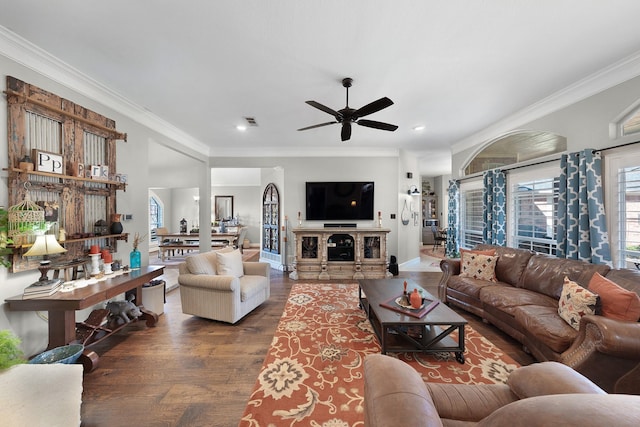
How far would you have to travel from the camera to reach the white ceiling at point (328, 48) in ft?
5.79

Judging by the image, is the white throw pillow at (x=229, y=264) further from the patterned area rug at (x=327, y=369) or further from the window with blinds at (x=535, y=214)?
the window with blinds at (x=535, y=214)

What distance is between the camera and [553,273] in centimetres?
273

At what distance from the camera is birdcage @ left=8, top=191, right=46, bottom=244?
6.54ft

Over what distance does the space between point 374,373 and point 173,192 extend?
10213 mm

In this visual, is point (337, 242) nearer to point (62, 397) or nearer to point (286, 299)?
point (286, 299)

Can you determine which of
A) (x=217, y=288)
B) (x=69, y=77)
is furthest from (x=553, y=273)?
(x=69, y=77)

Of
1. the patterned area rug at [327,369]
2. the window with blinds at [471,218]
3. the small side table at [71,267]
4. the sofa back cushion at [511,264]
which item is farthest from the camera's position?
the window with blinds at [471,218]

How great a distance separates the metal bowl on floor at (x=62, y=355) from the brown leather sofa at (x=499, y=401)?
2.38 m

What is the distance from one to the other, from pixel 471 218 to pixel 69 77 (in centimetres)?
651

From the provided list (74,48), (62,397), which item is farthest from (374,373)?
(74,48)

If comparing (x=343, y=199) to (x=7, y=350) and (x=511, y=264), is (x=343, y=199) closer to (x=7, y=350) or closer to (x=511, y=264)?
(x=511, y=264)

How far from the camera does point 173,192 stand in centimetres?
927

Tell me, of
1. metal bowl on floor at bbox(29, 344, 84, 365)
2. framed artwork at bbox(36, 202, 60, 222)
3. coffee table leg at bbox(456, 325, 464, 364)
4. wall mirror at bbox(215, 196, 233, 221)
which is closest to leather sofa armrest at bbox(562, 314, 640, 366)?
coffee table leg at bbox(456, 325, 464, 364)

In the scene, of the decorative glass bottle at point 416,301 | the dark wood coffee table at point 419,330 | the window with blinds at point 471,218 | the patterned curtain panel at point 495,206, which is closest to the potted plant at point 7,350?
the dark wood coffee table at point 419,330
